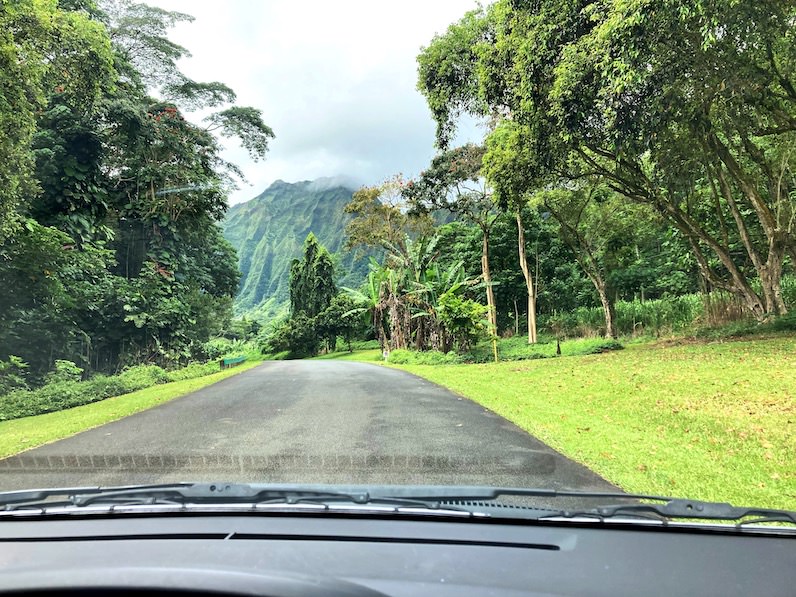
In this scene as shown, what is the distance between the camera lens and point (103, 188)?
21.9m

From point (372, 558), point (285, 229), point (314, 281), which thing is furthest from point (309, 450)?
point (285, 229)

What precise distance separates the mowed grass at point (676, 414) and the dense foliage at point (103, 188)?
36.5 feet

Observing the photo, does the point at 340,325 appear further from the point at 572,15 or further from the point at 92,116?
the point at 572,15

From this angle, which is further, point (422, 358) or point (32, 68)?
point (422, 358)

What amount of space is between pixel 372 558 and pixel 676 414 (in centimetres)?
833

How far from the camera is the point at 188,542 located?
96.6 inches

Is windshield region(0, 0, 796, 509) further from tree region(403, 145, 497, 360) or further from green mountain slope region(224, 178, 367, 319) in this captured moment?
green mountain slope region(224, 178, 367, 319)

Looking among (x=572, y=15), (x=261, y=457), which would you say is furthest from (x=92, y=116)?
(x=261, y=457)

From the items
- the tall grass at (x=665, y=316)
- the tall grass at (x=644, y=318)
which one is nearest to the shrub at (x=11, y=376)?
the tall grass at (x=665, y=316)

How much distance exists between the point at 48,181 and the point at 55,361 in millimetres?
5932

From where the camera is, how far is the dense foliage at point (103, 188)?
12414 mm

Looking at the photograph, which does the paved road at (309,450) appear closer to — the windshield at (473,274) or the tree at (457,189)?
the windshield at (473,274)

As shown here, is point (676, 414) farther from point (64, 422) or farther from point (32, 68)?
point (32, 68)

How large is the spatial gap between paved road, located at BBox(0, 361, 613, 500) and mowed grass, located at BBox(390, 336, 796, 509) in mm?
711
